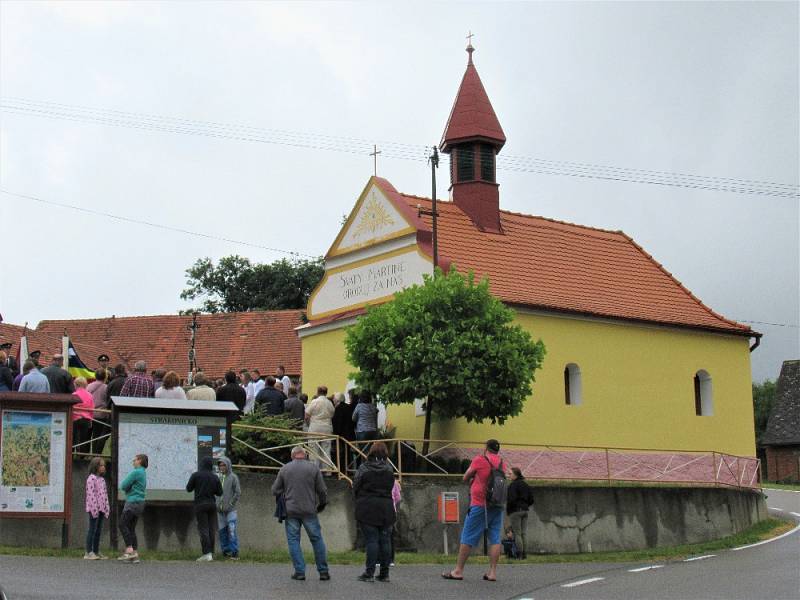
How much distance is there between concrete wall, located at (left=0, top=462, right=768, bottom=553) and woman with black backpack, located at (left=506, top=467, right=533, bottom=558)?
122cm

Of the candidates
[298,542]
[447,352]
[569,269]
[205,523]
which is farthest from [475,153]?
[298,542]

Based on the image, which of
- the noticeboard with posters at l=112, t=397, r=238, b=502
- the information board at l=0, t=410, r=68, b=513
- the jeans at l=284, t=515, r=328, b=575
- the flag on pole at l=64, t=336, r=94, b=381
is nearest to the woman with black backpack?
the noticeboard with posters at l=112, t=397, r=238, b=502

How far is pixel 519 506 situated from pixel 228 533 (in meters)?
6.09

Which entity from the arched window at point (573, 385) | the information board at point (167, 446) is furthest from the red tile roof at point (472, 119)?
the information board at point (167, 446)

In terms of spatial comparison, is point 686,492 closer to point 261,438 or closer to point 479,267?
point 479,267

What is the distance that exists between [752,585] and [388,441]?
922 cm

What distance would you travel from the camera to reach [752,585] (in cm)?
1698

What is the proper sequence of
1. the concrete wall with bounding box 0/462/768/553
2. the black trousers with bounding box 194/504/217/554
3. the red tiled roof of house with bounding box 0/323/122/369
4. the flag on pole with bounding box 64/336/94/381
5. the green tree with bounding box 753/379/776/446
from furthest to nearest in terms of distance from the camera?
1. the green tree with bounding box 753/379/776/446
2. the red tiled roof of house with bounding box 0/323/122/369
3. the flag on pole with bounding box 64/336/94/381
4. the concrete wall with bounding box 0/462/768/553
5. the black trousers with bounding box 194/504/217/554

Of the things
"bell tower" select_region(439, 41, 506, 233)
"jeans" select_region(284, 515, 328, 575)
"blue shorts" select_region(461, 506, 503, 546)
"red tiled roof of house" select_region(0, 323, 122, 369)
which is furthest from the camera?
"red tiled roof of house" select_region(0, 323, 122, 369)

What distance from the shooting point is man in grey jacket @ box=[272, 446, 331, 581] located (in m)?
16.7

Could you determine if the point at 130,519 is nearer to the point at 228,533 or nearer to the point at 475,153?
the point at 228,533

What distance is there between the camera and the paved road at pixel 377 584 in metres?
15.0

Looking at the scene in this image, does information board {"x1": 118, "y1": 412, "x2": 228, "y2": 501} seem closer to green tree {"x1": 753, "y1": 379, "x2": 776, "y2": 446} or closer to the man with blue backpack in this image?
the man with blue backpack

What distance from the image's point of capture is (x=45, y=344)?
→ 44750mm
